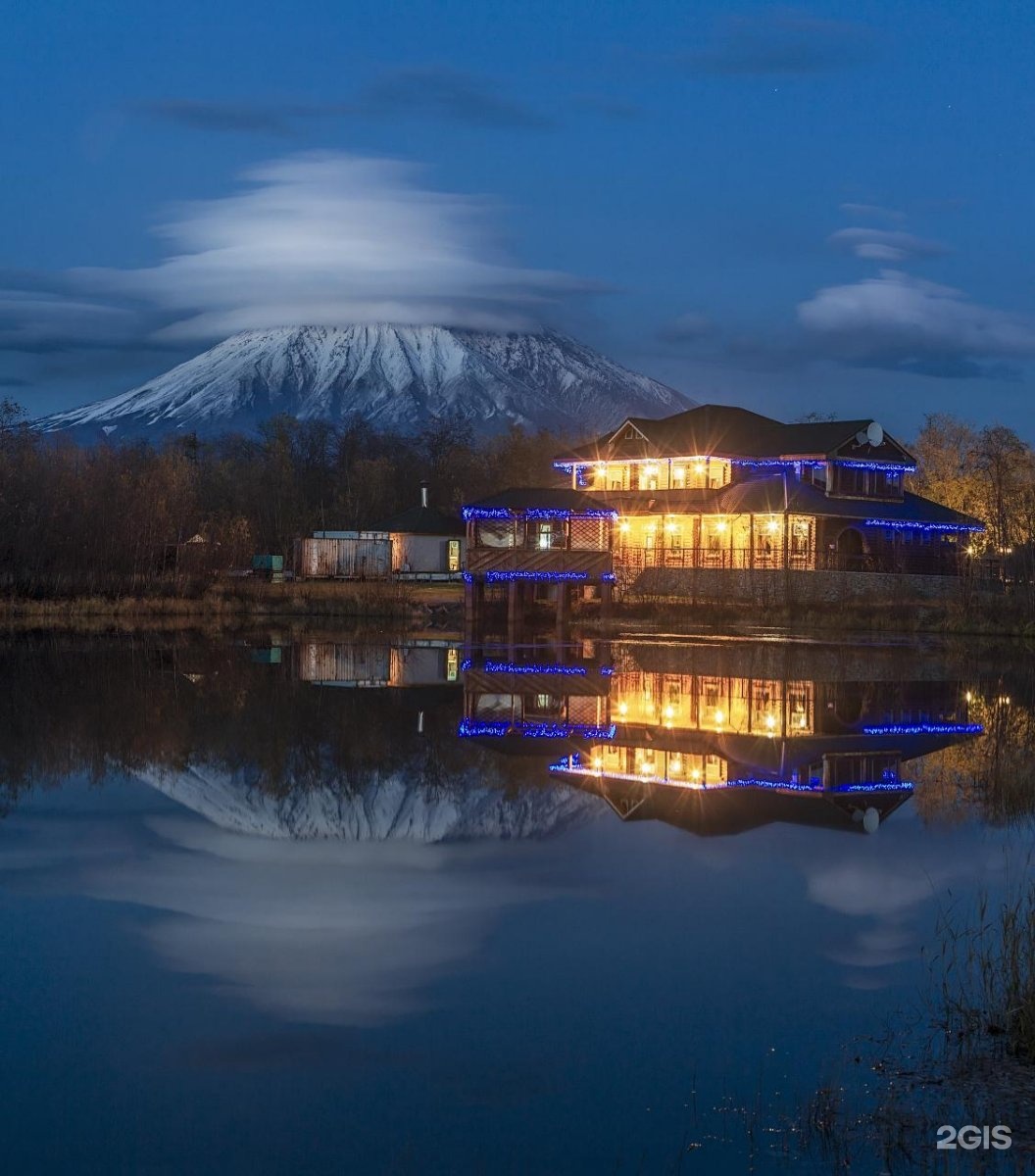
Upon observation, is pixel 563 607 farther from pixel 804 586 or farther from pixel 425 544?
pixel 425 544

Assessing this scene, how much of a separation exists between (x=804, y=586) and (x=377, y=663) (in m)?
24.8

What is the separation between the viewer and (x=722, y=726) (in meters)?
26.9

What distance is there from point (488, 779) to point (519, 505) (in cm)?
3936

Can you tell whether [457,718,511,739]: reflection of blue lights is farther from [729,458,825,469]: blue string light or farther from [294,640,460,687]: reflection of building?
[729,458,825,469]: blue string light

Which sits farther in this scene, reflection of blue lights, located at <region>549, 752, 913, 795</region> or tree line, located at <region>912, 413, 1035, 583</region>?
tree line, located at <region>912, 413, 1035, 583</region>

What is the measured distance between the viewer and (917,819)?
17.9m

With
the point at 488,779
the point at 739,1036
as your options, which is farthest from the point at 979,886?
the point at 488,779

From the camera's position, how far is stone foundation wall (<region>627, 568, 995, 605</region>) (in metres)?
59.7

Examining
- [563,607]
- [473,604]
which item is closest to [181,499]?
[473,604]

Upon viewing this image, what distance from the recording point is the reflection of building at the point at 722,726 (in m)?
20.0

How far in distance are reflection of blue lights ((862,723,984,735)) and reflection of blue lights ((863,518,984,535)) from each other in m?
39.1

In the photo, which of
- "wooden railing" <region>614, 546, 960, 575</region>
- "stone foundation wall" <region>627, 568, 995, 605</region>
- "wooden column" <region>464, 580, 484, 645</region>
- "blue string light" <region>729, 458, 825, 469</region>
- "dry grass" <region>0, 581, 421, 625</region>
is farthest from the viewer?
"blue string light" <region>729, 458, 825, 469</region>

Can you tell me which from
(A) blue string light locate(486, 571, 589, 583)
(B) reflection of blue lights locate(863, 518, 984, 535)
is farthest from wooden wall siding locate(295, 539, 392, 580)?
(B) reflection of blue lights locate(863, 518, 984, 535)

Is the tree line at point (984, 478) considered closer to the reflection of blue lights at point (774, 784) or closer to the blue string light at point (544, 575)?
the blue string light at point (544, 575)
